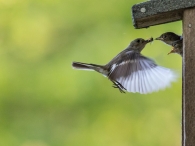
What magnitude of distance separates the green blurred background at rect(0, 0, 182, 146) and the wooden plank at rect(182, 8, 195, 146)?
6.83ft

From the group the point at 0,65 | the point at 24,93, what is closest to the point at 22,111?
the point at 24,93

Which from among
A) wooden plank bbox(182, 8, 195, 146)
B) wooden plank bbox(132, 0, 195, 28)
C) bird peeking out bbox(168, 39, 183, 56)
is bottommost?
wooden plank bbox(182, 8, 195, 146)

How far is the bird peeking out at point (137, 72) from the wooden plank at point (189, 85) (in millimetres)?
111

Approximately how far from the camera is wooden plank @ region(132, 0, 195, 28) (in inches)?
68.0

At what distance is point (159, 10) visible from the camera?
1.75 meters

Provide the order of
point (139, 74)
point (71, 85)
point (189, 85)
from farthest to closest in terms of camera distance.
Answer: point (71, 85) → point (139, 74) → point (189, 85)

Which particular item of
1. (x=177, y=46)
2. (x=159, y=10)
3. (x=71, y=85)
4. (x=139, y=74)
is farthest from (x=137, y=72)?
(x=71, y=85)

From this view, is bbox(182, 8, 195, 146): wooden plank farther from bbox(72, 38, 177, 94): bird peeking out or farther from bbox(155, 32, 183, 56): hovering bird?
bbox(155, 32, 183, 56): hovering bird

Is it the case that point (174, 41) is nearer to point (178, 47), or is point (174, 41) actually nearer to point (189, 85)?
point (178, 47)

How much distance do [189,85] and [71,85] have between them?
2246 millimetres

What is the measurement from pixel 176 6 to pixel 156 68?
0.93 feet

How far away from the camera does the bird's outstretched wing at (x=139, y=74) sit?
1.84 m

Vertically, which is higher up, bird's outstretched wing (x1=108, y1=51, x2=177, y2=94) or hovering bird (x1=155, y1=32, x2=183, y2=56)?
hovering bird (x1=155, y1=32, x2=183, y2=56)

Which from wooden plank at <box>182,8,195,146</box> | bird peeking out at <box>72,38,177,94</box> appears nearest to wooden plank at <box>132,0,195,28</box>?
wooden plank at <box>182,8,195,146</box>
